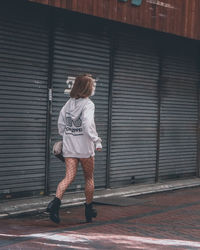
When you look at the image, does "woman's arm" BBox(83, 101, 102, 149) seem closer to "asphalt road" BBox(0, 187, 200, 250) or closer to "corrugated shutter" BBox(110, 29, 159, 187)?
"asphalt road" BBox(0, 187, 200, 250)

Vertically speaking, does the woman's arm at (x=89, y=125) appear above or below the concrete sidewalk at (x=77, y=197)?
above

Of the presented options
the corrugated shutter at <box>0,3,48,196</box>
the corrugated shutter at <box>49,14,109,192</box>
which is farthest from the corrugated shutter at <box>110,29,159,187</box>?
the corrugated shutter at <box>0,3,48,196</box>

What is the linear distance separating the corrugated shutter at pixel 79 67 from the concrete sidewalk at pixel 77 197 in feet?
1.21

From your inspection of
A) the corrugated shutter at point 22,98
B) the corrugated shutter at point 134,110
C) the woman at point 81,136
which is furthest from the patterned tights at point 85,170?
the corrugated shutter at point 134,110

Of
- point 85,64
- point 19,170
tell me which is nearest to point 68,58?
point 85,64

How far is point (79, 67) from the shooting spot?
1029cm

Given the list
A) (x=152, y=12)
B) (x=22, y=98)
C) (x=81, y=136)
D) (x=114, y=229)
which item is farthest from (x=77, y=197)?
(x=152, y=12)

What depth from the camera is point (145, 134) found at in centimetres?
1206

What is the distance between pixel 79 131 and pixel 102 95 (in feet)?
10.9

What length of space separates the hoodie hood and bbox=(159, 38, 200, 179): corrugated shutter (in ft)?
16.6

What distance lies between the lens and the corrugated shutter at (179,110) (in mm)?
12578

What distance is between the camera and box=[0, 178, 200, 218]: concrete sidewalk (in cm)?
828

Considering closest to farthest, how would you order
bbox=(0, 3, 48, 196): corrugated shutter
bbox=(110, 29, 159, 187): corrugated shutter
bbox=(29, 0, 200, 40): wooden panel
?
bbox=(0, 3, 48, 196): corrugated shutter, bbox=(29, 0, 200, 40): wooden panel, bbox=(110, 29, 159, 187): corrugated shutter

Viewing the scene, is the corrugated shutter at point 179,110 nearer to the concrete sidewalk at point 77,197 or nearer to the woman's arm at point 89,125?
the concrete sidewalk at point 77,197
